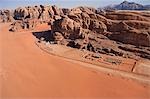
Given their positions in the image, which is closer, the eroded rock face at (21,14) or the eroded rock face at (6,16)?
the eroded rock face at (21,14)

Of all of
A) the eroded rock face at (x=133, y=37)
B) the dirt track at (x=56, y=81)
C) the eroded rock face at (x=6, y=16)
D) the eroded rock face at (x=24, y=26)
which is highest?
the eroded rock face at (x=6, y=16)

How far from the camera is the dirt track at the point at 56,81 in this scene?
1270 cm

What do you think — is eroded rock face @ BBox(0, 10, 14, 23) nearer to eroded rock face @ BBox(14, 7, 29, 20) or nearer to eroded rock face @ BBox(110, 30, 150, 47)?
eroded rock face @ BBox(14, 7, 29, 20)

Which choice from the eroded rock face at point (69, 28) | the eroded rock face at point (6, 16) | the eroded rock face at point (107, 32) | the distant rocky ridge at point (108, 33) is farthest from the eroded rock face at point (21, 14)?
the eroded rock face at point (69, 28)

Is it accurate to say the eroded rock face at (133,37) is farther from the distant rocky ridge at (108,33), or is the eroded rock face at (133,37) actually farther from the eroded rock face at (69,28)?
the eroded rock face at (69,28)

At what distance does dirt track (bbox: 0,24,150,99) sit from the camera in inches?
500

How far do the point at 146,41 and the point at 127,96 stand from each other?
922 cm

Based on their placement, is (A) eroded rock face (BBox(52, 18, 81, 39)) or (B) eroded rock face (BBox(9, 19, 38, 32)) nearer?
(A) eroded rock face (BBox(52, 18, 81, 39))

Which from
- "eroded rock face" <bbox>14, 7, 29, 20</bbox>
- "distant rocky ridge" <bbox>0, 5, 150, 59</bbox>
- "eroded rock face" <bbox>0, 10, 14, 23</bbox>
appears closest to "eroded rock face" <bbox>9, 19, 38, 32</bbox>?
"distant rocky ridge" <bbox>0, 5, 150, 59</bbox>

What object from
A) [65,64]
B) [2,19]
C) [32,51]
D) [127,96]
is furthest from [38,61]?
[2,19]

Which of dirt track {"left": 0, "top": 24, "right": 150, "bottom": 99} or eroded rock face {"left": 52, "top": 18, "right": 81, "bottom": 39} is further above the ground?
eroded rock face {"left": 52, "top": 18, "right": 81, "bottom": 39}

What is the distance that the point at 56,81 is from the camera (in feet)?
46.8

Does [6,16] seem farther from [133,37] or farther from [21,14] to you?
[133,37]

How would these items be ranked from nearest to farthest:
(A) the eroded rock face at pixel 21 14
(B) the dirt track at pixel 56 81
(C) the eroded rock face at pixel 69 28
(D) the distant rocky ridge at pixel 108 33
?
(B) the dirt track at pixel 56 81 → (D) the distant rocky ridge at pixel 108 33 → (C) the eroded rock face at pixel 69 28 → (A) the eroded rock face at pixel 21 14
